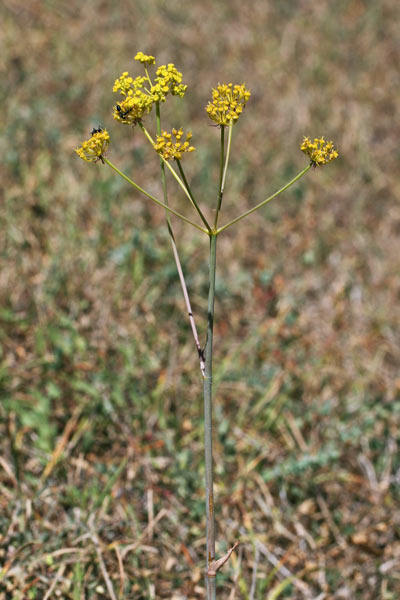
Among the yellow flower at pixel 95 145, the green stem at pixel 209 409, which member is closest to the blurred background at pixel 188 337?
the green stem at pixel 209 409

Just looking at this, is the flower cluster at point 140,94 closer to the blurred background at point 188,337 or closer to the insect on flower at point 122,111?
the insect on flower at point 122,111

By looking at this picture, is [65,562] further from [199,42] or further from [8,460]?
[199,42]

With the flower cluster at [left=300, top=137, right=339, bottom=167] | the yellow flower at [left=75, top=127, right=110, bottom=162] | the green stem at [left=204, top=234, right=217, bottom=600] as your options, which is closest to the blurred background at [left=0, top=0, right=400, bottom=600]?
the green stem at [left=204, top=234, right=217, bottom=600]

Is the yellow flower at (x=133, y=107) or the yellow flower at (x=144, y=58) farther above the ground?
the yellow flower at (x=144, y=58)

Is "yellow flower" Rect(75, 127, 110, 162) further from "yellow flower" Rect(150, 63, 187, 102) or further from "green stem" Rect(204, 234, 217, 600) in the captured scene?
"green stem" Rect(204, 234, 217, 600)

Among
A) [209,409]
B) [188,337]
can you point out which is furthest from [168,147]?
[188,337]

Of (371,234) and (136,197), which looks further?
(371,234)

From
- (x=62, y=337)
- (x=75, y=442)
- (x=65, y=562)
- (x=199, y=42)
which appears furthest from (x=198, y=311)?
(x=199, y=42)
